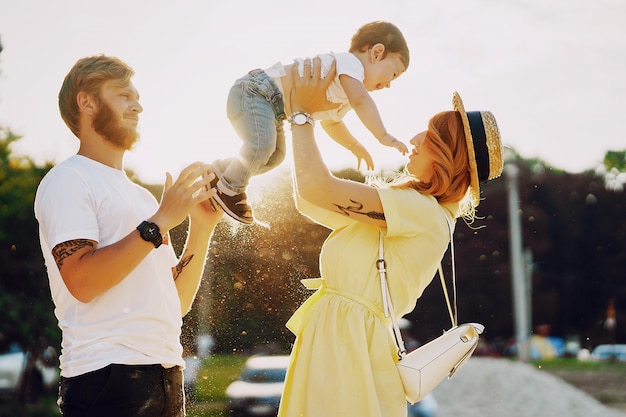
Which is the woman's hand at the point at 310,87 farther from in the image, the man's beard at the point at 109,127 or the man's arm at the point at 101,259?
the man's arm at the point at 101,259

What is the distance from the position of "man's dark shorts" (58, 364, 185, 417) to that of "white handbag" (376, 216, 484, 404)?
2.51ft

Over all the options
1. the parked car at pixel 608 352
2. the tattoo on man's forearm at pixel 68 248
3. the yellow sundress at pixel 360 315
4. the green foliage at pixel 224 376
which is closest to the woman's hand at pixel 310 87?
the yellow sundress at pixel 360 315

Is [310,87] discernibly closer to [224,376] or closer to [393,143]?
[393,143]

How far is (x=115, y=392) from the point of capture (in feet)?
8.87

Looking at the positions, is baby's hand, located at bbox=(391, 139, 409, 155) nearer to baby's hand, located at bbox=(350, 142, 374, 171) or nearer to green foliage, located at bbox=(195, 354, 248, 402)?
baby's hand, located at bbox=(350, 142, 374, 171)

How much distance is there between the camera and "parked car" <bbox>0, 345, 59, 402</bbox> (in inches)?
683

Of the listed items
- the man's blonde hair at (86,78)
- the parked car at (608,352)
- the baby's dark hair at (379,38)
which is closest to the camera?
the man's blonde hair at (86,78)

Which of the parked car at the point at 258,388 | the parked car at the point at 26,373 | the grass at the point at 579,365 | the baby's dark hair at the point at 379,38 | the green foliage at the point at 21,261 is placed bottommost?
the grass at the point at 579,365

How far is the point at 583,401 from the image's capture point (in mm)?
20062

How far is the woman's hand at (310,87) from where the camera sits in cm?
326

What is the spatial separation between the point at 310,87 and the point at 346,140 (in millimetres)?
423

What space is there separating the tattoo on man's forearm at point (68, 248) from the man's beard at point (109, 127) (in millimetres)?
411

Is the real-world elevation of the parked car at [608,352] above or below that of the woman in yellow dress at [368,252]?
below

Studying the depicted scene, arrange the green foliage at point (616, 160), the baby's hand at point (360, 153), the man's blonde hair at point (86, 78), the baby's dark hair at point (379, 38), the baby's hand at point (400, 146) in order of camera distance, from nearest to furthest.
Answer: the man's blonde hair at point (86, 78) → the baby's hand at point (400, 146) → the baby's dark hair at point (379, 38) → the baby's hand at point (360, 153) → the green foliage at point (616, 160)
